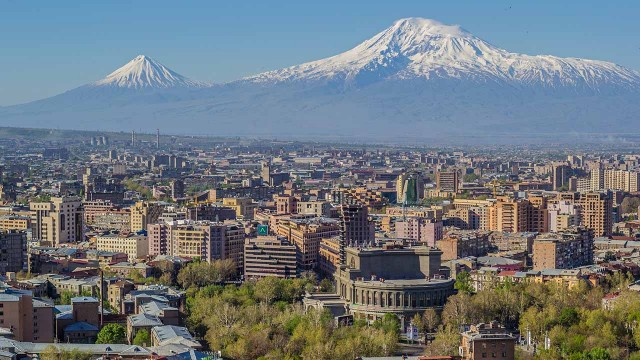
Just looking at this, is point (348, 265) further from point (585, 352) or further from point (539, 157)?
point (539, 157)

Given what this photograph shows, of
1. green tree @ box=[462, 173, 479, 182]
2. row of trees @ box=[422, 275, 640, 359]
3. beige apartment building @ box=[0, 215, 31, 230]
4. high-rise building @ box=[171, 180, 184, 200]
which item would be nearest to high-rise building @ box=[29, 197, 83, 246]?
beige apartment building @ box=[0, 215, 31, 230]

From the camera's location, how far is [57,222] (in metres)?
67.6

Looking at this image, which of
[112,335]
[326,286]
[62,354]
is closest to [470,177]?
[326,286]

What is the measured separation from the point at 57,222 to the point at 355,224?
16.6 m

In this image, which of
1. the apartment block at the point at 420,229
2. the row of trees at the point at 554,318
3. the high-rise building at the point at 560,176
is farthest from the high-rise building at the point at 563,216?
the high-rise building at the point at 560,176

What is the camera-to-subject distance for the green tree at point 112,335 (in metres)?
37.7

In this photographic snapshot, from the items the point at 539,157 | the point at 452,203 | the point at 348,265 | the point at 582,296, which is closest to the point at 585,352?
the point at 582,296

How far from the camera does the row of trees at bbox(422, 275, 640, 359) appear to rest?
36938 millimetres

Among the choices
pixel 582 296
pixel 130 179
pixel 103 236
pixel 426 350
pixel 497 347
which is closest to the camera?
pixel 497 347

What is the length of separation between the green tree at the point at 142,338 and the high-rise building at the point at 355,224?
61.4 feet

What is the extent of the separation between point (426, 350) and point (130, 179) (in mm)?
85872

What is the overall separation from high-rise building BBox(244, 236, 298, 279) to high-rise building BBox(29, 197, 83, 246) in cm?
1397

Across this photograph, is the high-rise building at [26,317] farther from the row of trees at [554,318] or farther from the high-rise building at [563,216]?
the high-rise building at [563,216]

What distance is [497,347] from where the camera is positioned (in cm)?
3256
